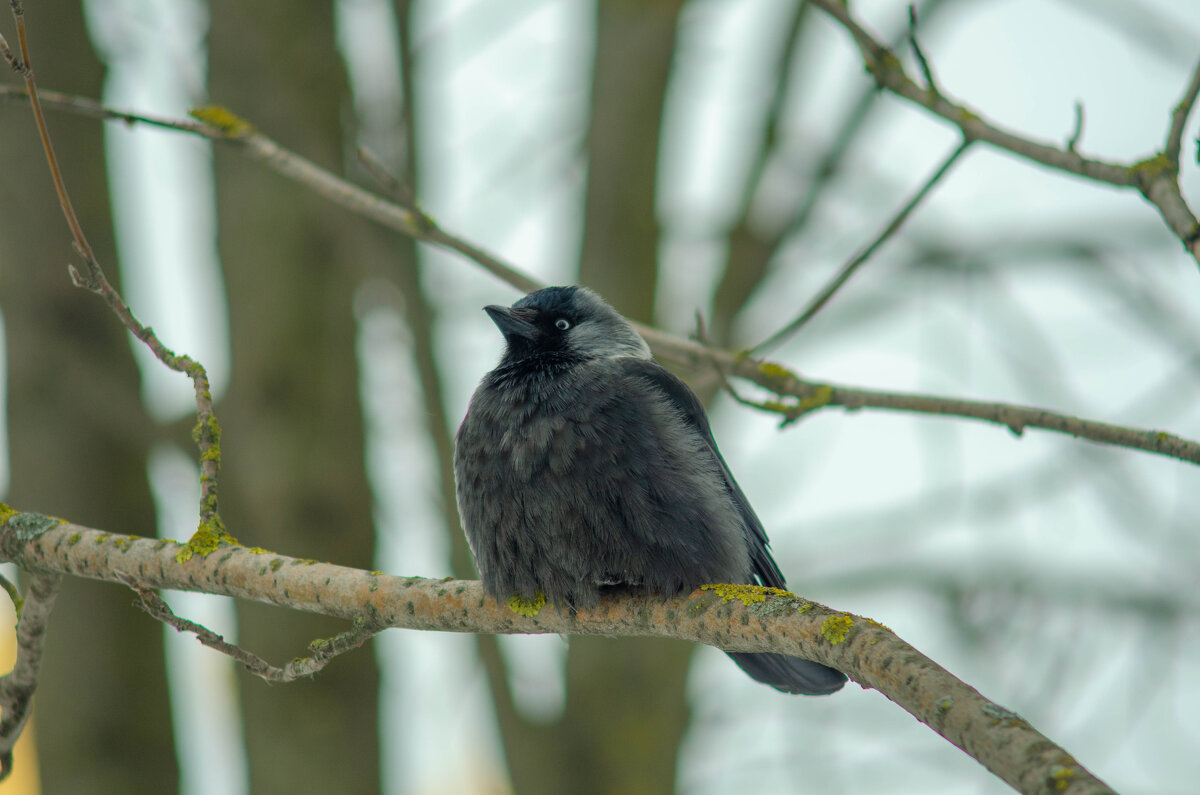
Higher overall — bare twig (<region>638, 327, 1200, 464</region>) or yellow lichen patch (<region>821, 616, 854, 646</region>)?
bare twig (<region>638, 327, 1200, 464</region>)

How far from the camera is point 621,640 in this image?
5.89 meters

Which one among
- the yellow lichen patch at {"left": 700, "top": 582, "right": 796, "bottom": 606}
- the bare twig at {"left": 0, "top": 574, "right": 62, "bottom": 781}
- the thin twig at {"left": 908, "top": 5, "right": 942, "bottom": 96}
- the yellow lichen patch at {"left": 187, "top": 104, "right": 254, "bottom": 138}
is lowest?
the yellow lichen patch at {"left": 700, "top": 582, "right": 796, "bottom": 606}

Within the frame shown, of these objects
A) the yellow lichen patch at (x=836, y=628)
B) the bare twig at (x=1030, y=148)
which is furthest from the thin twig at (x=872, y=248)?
the yellow lichen patch at (x=836, y=628)

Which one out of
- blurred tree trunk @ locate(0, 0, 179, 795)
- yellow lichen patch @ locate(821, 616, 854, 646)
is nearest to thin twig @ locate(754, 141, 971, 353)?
yellow lichen patch @ locate(821, 616, 854, 646)

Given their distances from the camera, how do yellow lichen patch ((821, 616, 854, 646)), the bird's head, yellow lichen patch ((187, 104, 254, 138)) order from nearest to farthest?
yellow lichen patch ((821, 616, 854, 646))
yellow lichen patch ((187, 104, 254, 138))
the bird's head

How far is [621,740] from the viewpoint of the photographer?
19.0ft

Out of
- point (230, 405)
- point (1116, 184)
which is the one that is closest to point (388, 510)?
point (230, 405)

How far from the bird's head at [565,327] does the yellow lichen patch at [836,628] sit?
1.97 meters

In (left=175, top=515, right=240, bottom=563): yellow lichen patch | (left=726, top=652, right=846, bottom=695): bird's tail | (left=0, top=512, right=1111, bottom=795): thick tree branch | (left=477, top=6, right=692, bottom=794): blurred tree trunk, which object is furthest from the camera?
(left=477, top=6, right=692, bottom=794): blurred tree trunk

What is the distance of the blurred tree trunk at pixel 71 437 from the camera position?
5.51m

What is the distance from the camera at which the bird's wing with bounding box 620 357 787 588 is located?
11.8 ft

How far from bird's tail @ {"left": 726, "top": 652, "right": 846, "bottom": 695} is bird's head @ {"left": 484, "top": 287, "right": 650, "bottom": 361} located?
1.24 m

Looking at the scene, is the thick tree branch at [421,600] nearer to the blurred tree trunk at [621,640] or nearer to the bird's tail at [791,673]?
the bird's tail at [791,673]

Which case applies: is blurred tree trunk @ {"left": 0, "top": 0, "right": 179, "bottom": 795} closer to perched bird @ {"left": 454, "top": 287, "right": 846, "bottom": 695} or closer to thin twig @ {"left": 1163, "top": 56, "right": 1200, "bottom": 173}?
perched bird @ {"left": 454, "top": 287, "right": 846, "bottom": 695}
